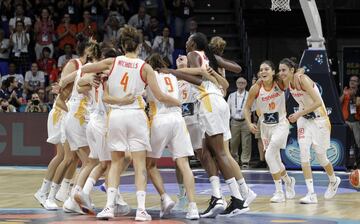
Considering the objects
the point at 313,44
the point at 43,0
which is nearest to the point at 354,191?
the point at 313,44

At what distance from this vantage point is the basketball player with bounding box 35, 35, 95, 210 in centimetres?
1093

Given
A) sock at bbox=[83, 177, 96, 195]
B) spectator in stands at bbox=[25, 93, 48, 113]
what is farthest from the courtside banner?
sock at bbox=[83, 177, 96, 195]

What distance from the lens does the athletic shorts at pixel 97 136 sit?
10.2 meters

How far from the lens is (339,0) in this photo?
23.2m

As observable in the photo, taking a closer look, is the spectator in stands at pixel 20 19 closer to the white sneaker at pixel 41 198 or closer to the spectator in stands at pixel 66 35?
the spectator in stands at pixel 66 35

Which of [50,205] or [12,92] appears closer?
[50,205]

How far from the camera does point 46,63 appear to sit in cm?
2144

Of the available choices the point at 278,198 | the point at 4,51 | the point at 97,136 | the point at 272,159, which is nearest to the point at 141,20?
the point at 4,51

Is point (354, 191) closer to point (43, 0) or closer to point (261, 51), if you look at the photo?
point (261, 51)

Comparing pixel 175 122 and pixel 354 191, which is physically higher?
pixel 175 122

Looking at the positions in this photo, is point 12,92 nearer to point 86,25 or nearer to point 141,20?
point 86,25

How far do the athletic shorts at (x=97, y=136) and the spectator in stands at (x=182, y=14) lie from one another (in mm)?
12061

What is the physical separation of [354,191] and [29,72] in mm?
9866

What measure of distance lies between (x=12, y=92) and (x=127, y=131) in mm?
10551
